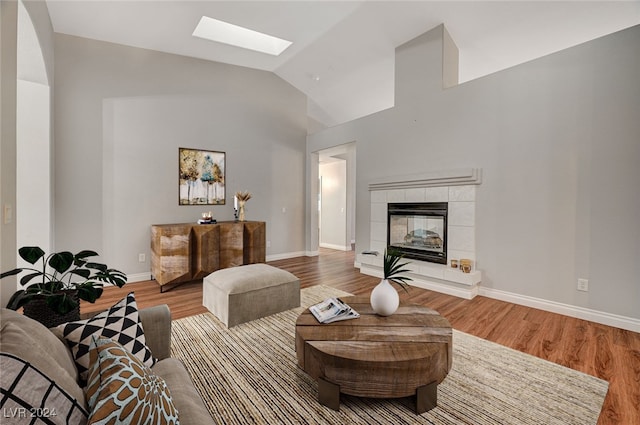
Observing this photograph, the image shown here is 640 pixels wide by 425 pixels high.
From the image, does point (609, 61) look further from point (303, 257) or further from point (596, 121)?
point (303, 257)

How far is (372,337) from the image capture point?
170 cm

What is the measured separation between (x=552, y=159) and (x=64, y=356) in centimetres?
409

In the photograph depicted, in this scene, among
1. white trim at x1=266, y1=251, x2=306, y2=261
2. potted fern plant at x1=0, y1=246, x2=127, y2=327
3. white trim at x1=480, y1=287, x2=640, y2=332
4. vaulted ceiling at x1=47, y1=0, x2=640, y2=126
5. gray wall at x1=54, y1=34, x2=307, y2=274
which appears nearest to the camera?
potted fern plant at x1=0, y1=246, x2=127, y2=327

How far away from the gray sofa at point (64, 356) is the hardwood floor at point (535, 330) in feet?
5.27

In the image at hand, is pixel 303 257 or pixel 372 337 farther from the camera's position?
pixel 303 257

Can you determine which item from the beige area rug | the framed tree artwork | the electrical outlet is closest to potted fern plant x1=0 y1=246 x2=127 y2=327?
the beige area rug

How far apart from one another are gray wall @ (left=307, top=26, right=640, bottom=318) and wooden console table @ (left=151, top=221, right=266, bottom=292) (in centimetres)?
294

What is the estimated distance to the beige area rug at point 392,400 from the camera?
1551 mm

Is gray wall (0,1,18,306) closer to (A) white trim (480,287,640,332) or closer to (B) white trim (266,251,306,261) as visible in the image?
(B) white trim (266,251,306,261)

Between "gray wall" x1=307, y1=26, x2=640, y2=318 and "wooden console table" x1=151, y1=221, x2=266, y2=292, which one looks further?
"wooden console table" x1=151, y1=221, x2=266, y2=292

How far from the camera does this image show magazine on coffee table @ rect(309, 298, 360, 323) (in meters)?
1.93

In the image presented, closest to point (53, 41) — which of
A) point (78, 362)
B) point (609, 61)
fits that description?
point (78, 362)

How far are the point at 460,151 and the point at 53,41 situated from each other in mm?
5358

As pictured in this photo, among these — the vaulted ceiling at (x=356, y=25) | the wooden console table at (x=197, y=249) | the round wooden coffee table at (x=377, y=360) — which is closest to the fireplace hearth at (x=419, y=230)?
the round wooden coffee table at (x=377, y=360)
